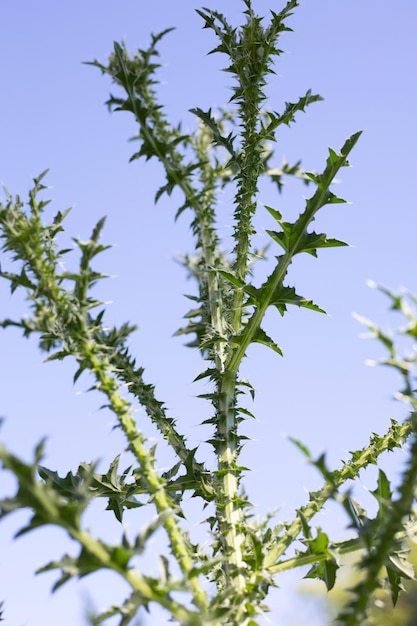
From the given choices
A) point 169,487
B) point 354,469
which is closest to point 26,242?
point 169,487

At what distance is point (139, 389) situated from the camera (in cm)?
273

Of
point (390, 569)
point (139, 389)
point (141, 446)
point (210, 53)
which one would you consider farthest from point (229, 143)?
point (390, 569)

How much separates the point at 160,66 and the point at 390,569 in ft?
6.76

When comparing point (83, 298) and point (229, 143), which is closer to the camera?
point (83, 298)

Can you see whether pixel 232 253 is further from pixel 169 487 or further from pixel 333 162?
pixel 169 487

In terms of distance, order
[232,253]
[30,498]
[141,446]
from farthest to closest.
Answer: [232,253]
[141,446]
[30,498]

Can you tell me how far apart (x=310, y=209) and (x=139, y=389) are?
0.98m

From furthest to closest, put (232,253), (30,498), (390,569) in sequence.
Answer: (232,253)
(390,569)
(30,498)

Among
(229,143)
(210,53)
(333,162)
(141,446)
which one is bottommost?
(141,446)

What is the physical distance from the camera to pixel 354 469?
→ 292 centimetres

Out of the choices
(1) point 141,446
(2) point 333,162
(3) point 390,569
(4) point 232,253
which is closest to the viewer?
(1) point 141,446

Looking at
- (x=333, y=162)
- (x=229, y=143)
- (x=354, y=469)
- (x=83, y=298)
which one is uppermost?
(x=229, y=143)

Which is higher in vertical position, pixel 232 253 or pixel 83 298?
pixel 232 253

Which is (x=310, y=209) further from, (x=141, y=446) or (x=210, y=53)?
(x=141, y=446)
